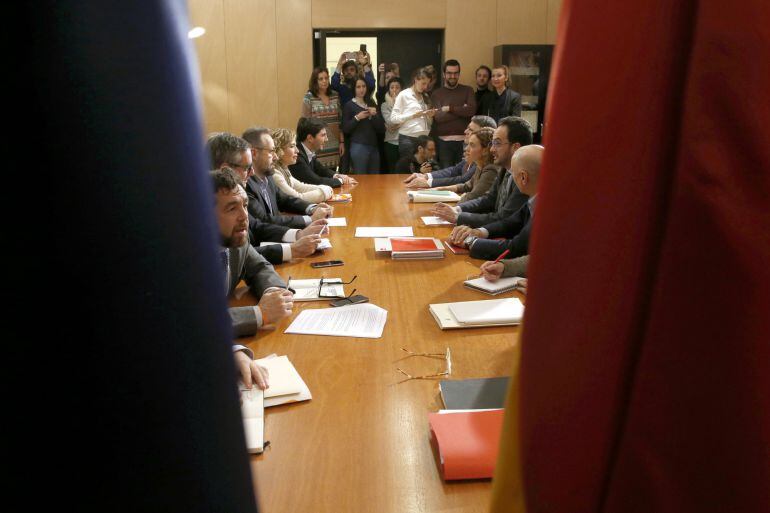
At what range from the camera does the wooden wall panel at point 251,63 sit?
8.39 metres

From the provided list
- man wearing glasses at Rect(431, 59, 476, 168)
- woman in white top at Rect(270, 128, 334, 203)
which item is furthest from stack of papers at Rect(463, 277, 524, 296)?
man wearing glasses at Rect(431, 59, 476, 168)

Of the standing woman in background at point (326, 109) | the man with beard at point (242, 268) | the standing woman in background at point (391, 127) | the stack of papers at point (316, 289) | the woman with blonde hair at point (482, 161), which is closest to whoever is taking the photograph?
the man with beard at point (242, 268)

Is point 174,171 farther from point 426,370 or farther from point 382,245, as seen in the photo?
point 382,245

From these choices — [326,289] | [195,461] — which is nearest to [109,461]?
[195,461]

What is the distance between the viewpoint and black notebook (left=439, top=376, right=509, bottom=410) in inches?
62.0

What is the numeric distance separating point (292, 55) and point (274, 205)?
4652 millimetres

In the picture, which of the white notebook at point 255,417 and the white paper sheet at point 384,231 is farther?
the white paper sheet at point 384,231

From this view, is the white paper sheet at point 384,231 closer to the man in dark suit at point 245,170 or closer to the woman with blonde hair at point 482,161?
the man in dark suit at point 245,170

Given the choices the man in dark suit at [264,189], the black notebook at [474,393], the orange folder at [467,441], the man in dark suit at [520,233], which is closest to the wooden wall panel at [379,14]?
the man in dark suit at [264,189]

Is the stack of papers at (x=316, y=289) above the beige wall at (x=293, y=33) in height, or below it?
below

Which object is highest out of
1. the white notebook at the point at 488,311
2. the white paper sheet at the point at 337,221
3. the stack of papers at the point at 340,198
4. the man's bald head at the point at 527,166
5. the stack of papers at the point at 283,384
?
the man's bald head at the point at 527,166

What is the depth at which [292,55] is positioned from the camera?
8.45m

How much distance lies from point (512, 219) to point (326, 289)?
4.85ft

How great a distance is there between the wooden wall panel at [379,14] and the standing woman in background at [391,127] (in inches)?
43.8
